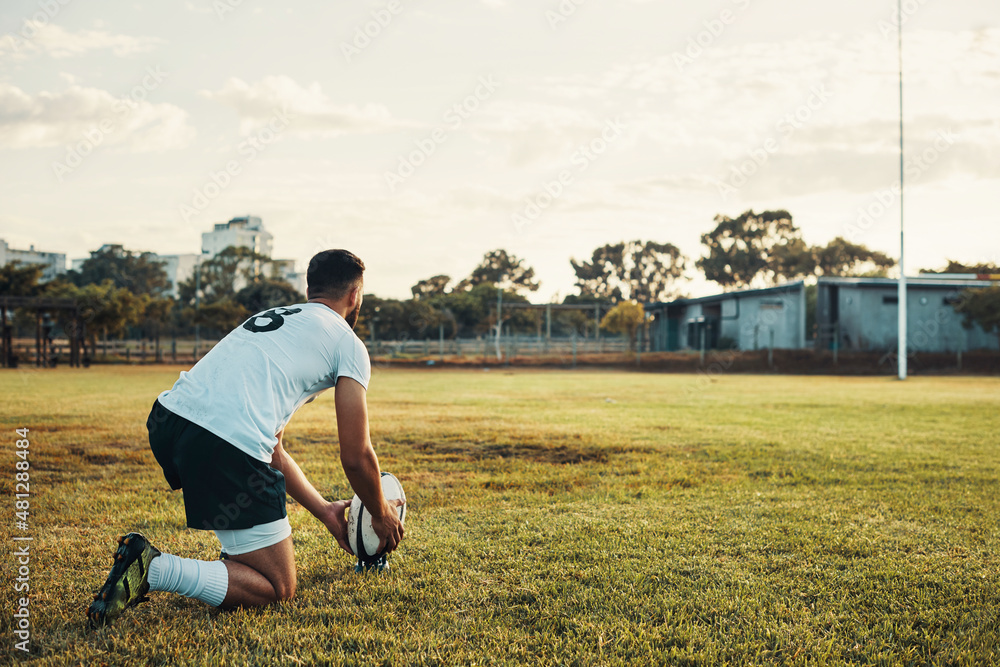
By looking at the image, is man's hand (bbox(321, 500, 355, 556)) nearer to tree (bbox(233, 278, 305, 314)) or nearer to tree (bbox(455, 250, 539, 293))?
tree (bbox(233, 278, 305, 314))

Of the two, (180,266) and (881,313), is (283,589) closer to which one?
(881,313)

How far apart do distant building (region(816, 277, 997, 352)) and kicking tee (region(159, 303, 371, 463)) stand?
35.1 m

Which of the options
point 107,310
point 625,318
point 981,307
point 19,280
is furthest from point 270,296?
point 981,307

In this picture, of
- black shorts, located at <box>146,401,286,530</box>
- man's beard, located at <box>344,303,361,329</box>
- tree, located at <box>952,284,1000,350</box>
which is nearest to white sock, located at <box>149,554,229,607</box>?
black shorts, located at <box>146,401,286,530</box>

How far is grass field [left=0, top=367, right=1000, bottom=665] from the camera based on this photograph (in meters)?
2.58

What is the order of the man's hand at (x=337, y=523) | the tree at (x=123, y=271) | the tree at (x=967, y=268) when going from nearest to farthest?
the man's hand at (x=337, y=523) < the tree at (x=967, y=268) < the tree at (x=123, y=271)

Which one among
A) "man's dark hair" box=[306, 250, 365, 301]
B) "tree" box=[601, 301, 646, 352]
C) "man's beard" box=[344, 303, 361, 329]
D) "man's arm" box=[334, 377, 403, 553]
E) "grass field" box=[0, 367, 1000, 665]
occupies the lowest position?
"grass field" box=[0, 367, 1000, 665]

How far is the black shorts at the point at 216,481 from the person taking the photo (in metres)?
2.80

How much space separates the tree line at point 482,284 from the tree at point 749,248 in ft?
0.30

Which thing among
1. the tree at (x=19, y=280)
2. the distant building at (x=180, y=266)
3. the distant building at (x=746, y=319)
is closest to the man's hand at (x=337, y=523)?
the distant building at (x=746, y=319)

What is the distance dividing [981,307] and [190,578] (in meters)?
37.7

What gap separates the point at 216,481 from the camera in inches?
111

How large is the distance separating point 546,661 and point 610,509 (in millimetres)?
2334

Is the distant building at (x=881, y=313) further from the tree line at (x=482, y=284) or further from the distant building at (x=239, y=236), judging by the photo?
the distant building at (x=239, y=236)
